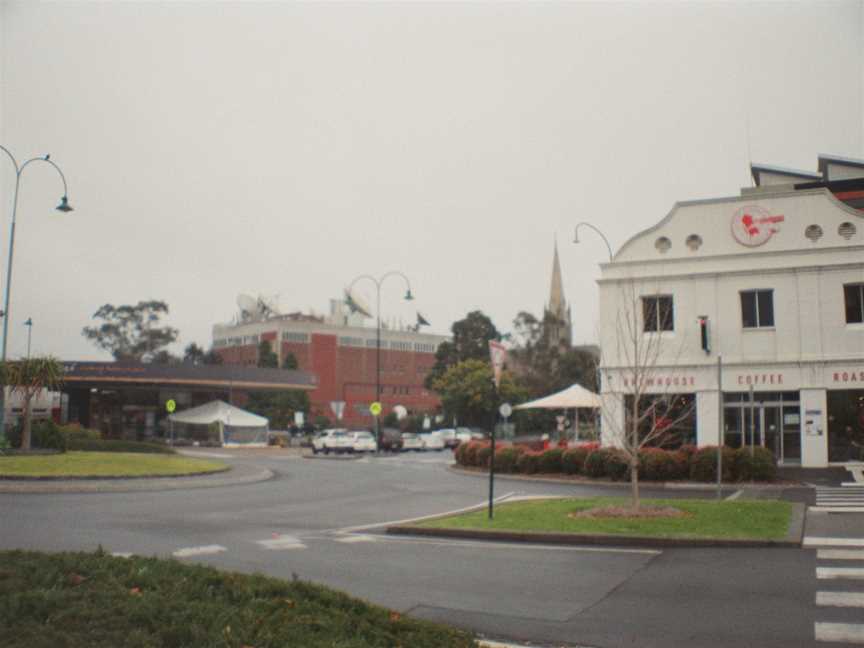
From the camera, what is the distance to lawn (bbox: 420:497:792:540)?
13070 millimetres

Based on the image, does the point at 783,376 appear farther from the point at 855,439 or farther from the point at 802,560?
the point at 802,560

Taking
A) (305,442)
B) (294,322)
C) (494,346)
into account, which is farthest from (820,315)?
(294,322)

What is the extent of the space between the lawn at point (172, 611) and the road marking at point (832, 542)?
728 cm

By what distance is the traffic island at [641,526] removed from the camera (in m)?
12.6

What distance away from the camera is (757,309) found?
33.7 m

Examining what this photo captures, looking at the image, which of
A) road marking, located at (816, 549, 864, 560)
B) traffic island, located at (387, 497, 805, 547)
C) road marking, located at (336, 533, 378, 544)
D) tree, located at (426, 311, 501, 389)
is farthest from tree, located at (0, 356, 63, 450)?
tree, located at (426, 311, 501, 389)

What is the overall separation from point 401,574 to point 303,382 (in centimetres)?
5733

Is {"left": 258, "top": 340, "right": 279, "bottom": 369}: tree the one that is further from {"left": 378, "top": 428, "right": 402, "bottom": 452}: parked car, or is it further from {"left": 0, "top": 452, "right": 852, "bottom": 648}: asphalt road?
{"left": 0, "top": 452, "right": 852, "bottom": 648}: asphalt road

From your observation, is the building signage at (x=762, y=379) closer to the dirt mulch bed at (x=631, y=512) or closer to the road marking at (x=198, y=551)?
the dirt mulch bed at (x=631, y=512)

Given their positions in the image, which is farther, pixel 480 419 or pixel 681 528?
pixel 480 419

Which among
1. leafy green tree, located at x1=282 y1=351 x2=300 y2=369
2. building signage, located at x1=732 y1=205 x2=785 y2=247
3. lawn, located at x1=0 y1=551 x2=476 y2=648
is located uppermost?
building signage, located at x1=732 y1=205 x2=785 y2=247

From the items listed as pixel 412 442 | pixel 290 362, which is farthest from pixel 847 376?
pixel 290 362

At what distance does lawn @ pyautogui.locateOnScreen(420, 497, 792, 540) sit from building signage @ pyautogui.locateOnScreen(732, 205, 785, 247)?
19715 millimetres

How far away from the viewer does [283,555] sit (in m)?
12.1
